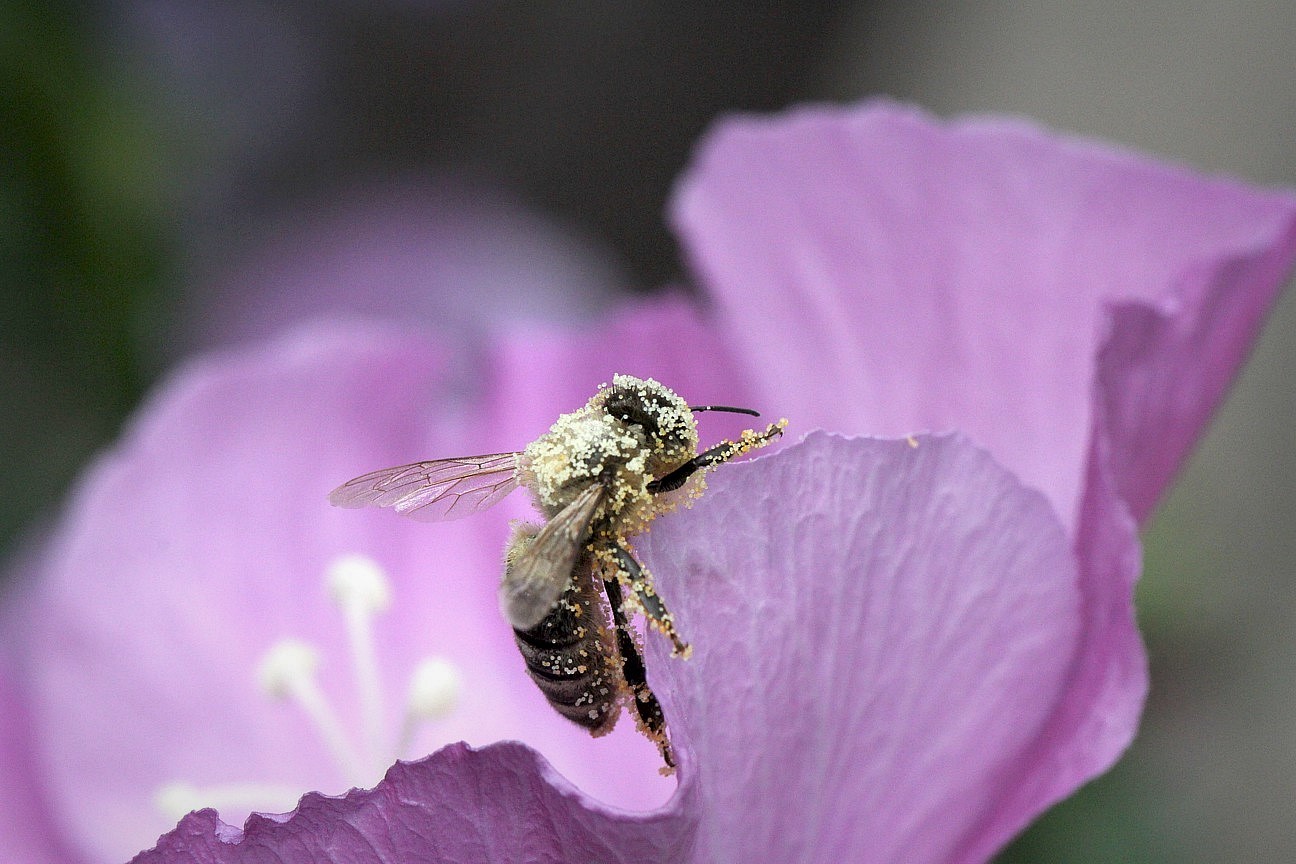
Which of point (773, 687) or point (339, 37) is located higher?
point (339, 37)

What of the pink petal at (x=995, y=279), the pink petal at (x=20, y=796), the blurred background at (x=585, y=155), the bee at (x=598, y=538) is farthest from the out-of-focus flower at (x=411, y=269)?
the bee at (x=598, y=538)

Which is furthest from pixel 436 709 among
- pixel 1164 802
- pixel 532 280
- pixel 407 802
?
pixel 532 280

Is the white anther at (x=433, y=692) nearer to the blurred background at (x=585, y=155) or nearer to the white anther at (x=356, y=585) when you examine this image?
the white anther at (x=356, y=585)

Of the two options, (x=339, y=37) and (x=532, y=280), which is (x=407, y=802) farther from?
(x=339, y=37)

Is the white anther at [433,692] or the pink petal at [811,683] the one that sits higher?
the white anther at [433,692]

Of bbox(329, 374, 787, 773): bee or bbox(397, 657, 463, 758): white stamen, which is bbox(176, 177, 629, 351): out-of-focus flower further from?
bbox(329, 374, 787, 773): bee

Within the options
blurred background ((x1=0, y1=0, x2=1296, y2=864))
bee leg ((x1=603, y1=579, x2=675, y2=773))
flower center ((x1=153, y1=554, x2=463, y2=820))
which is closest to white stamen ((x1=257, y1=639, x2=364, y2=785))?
flower center ((x1=153, y1=554, x2=463, y2=820))

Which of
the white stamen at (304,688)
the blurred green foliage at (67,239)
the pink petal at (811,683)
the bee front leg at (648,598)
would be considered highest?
the blurred green foliage at (67,239)
